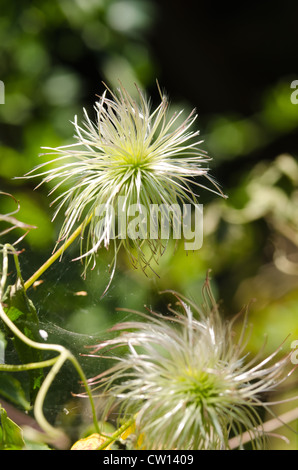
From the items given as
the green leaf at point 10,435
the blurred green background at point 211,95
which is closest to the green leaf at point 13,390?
the green leaf at point 10,435

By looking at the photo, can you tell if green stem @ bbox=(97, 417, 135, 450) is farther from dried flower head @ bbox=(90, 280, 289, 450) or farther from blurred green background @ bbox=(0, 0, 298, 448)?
blurred green background @ bbox=(0, 0, 298, 448)

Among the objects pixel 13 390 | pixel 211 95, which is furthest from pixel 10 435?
pixel 211 95

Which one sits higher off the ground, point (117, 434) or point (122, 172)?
point (122, 172)

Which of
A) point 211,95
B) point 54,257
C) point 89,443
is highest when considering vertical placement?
point 211,95

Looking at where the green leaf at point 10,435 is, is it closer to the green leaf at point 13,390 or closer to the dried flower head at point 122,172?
the green leaf at point 13,390

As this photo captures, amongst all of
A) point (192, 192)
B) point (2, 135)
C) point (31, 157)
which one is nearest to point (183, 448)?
point (192, 192)

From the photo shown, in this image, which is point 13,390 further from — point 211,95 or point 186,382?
point 211,95

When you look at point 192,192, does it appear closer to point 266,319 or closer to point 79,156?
point 79,156
